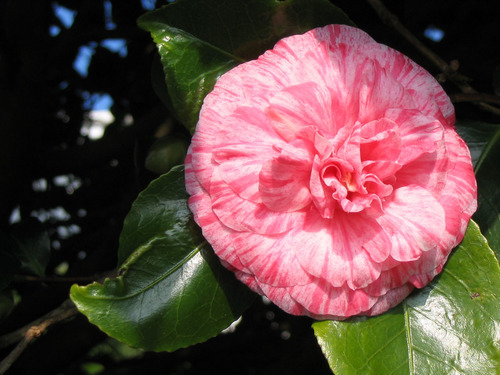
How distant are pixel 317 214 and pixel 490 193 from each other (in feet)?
1.05

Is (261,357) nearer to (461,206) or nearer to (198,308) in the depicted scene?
(198,308)

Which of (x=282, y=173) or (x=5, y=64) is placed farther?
(x=5, y=64)

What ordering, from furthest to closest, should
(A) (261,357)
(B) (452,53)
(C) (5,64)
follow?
(A) (261,357) → (C) (5,64) → (B) (452,53)

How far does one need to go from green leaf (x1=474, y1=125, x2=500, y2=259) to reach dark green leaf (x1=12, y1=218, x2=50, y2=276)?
0.89 m

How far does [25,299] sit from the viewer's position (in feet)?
4.59

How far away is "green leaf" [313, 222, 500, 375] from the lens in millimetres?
679

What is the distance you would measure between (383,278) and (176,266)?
29 cm

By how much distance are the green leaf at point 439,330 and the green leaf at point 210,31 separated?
1.22 ft

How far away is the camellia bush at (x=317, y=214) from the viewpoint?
24.9 inches

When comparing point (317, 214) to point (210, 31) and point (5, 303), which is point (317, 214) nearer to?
point (210, 31)

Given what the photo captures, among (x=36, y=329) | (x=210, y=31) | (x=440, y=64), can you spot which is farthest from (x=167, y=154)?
(x=440, y=64)

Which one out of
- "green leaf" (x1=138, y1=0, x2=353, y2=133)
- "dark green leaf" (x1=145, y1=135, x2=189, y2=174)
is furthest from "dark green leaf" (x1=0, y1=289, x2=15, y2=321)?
"green leaf" (x1=138, y1=0, x2=353, y2=133)

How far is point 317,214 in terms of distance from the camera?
2.16 feet

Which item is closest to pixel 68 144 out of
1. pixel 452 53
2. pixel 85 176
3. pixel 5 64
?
pixel 85 176
